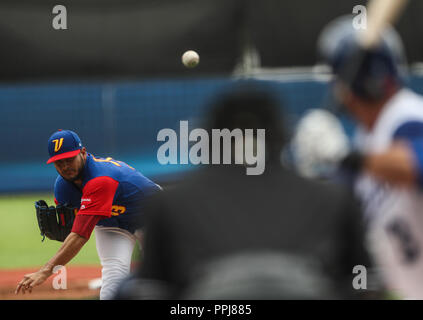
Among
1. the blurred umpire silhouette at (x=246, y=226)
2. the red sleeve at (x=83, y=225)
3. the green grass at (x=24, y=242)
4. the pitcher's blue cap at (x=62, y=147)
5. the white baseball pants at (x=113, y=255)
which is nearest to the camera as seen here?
the blurred umpire silhouette at (x=246, y=226)

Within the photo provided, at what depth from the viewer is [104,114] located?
13.6m

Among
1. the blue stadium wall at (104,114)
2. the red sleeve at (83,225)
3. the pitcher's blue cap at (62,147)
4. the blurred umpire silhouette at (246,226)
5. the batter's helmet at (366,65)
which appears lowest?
the blurred umpire silhouette at (246,226)

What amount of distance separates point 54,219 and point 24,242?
13.9 ft

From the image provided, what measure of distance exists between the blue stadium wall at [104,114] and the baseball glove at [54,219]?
24.3 ft

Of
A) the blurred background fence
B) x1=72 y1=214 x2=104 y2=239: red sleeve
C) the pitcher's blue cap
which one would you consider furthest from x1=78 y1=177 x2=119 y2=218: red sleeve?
the blurred background fence

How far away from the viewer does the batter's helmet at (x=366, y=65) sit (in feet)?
8.43

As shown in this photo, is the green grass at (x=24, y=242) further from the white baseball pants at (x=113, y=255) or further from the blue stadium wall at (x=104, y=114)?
the white baseball pants at (x=113, y=255)

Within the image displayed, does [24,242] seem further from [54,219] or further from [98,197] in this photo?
[98,197]

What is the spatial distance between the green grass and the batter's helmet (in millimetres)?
6434

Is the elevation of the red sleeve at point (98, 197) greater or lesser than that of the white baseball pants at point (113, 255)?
greater

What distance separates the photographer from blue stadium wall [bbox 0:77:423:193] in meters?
13.5

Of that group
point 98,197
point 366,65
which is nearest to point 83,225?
point 98,197

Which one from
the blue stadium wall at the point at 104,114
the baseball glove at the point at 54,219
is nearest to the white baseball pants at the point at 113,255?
A: the baseball glove at the point at 54,219

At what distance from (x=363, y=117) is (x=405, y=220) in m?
0.41
